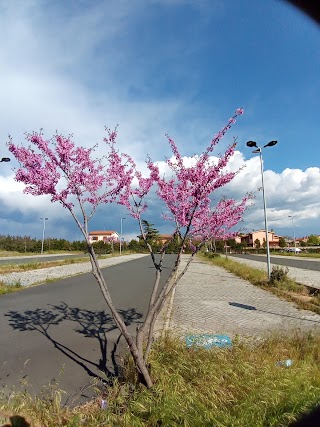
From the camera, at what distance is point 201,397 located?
3.52m

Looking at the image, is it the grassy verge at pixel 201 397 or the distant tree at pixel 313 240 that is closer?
the grassy verge at pixel 201 397

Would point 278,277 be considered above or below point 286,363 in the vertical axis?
above

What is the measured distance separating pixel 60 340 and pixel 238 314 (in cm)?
503

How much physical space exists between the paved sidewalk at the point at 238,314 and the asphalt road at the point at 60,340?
4.29ft

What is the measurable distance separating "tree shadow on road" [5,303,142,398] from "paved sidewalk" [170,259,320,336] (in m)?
1.58

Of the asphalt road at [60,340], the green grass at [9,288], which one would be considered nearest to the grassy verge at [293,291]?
the asphalt road at [60,340]

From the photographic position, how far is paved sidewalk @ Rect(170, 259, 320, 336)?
7574 millimetres

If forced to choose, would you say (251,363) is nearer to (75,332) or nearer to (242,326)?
(242,326)

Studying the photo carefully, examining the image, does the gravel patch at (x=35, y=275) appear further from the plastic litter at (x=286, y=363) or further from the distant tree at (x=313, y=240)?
the distant tree at (x=313, y=240)

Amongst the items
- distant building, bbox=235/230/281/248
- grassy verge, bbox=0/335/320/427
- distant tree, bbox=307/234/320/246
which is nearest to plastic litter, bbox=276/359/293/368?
grassy verge, bbox=0/335/320/427

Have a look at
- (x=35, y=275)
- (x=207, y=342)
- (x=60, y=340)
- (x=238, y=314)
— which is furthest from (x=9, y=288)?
(x=207, y=342)

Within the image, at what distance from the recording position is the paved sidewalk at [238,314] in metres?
7.57

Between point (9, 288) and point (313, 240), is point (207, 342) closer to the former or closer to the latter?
point (9, 288)

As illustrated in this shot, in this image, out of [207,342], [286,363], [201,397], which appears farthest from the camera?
[207,342]
